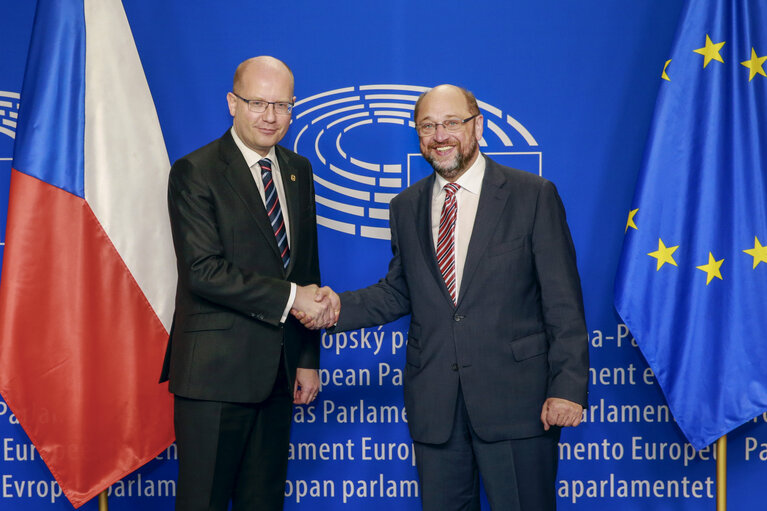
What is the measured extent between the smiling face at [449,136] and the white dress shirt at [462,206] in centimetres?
4

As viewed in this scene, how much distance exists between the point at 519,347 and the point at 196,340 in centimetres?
108

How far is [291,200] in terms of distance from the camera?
253 centimetres

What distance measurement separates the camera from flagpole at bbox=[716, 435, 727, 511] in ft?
9.44

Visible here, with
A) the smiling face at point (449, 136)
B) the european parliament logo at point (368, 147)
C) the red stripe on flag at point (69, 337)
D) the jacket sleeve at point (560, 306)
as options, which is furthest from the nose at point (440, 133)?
the red stripe on flag at point (69, 337)

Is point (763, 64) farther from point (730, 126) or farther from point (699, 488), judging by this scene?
point (699, 488)

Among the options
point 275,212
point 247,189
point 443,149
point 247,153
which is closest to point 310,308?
point 275,212

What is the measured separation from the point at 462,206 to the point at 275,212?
66cm

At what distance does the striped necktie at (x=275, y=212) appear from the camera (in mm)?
2467

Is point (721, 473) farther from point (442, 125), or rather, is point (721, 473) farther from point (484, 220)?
point (442, 125)

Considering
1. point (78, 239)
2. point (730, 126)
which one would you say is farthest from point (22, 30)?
point (730, 126)

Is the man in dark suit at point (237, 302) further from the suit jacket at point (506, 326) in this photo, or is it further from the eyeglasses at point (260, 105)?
the suit jacket at point (506, 326)

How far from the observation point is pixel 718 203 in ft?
9.19

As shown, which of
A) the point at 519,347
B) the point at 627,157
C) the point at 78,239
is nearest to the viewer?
the point at 519,347

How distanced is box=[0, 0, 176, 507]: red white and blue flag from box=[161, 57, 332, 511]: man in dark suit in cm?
41
